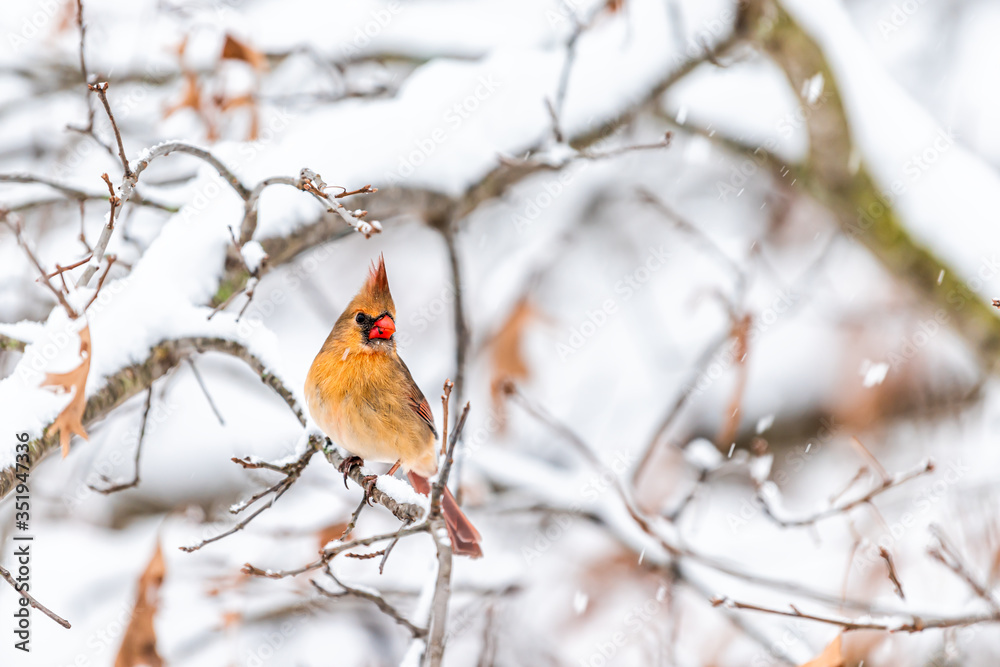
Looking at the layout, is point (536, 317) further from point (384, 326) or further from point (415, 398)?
point (384, 326)

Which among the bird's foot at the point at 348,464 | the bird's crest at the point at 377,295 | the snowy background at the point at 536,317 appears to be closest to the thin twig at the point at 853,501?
the snowy background at the point at 536,317

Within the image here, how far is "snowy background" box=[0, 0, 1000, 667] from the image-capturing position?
3.04 metres

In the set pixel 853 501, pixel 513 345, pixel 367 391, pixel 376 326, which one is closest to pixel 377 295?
pixel 376 326

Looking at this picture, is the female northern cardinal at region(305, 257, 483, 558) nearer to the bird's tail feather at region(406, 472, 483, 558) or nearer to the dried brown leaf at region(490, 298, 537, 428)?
the bird's tail feather at region(406, 472, 483, 558)

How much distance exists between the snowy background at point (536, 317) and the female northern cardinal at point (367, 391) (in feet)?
0.38

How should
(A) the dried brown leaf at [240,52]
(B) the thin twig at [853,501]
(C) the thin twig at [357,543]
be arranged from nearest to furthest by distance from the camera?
(C) the thin twig at [357,543]
(B) the thin twig at [853,501]
(A) the dried brown leaf at [240,52]

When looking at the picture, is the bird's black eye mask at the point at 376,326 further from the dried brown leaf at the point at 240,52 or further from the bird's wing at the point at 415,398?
the dried brown leaf at the point at 240,52

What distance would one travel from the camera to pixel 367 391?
8.28ft

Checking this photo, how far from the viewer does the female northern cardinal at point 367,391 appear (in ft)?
8.01

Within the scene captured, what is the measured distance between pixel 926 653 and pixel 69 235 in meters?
5.29

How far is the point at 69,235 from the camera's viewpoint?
5012 mm

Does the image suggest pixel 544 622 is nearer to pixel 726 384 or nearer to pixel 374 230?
pixel 726 384

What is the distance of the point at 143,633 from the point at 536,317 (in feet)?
9.60

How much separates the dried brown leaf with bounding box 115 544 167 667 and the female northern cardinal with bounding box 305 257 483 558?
1.12m
